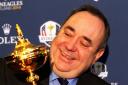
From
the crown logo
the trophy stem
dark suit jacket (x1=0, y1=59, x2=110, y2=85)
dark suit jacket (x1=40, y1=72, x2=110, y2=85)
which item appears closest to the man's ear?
dark suit jacket (x1=40, y1=72, x2=110, y2=85)

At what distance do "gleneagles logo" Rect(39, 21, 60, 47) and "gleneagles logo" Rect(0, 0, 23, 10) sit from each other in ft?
0.48

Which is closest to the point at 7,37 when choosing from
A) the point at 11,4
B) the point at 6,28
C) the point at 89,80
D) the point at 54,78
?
the point at 6,28

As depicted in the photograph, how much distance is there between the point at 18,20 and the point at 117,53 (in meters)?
0.48

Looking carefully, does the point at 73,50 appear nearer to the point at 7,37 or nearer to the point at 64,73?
the point at 64,73

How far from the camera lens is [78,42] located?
1712mm

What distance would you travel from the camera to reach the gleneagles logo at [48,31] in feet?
6.23

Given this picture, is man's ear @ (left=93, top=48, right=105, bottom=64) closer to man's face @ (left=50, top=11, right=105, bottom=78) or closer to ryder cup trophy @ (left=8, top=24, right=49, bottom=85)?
man's face @ (left=50, top=11, right=105, bottom=78)

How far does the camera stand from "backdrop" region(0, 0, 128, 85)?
1.86 m

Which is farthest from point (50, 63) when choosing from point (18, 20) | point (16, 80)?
point (18, 20)

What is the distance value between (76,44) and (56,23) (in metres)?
0.23

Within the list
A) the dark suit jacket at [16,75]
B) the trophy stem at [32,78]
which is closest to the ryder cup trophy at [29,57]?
the trophy stem at [32,78]

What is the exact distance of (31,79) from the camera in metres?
1.62

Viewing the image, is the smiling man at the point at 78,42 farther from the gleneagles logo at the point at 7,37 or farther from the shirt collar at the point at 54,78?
the gleneagles logo at the point at 7,37

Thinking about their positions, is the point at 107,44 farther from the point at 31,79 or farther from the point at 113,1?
the point at 31,79
